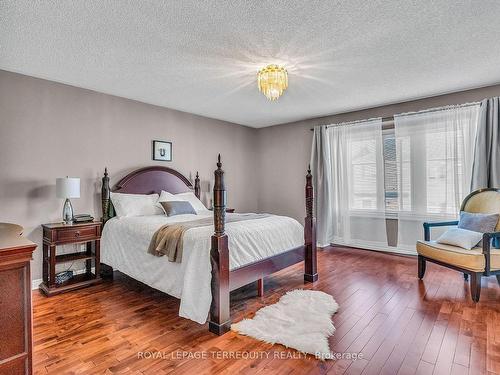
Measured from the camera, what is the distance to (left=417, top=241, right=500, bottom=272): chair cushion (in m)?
2.89

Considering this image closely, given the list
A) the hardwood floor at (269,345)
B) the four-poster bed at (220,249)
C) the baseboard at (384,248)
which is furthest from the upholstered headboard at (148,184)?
the baseboard at (384,248)

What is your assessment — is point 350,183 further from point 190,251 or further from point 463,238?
point 190,251

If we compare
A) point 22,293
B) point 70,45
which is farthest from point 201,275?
point 70,45

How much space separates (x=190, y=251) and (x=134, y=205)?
5.78 feet

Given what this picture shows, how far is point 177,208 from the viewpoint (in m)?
4.00

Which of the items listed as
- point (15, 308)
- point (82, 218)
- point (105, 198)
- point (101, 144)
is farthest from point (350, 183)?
point (15, 308)

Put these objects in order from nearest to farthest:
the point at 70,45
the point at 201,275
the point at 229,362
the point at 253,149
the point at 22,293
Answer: the point at 22,293, the point at 229,362, the point at 201,275, the point at 70,45, the point at 253,149

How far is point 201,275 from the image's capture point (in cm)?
247

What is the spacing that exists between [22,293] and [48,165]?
2831mm

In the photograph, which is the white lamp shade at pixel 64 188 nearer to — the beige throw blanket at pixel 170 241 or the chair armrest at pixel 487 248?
the beige throw blanket at pixel 170 241

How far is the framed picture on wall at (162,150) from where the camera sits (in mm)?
4621

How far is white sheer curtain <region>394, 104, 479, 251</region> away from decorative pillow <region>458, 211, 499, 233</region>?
0.85 m

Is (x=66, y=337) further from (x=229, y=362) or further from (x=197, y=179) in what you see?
(x=197, y=179)

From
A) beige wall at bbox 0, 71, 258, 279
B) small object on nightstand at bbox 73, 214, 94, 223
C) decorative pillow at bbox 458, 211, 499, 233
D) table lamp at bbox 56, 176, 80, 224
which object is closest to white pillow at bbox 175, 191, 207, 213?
beige wall at bbox 0, 71, 258, 279
